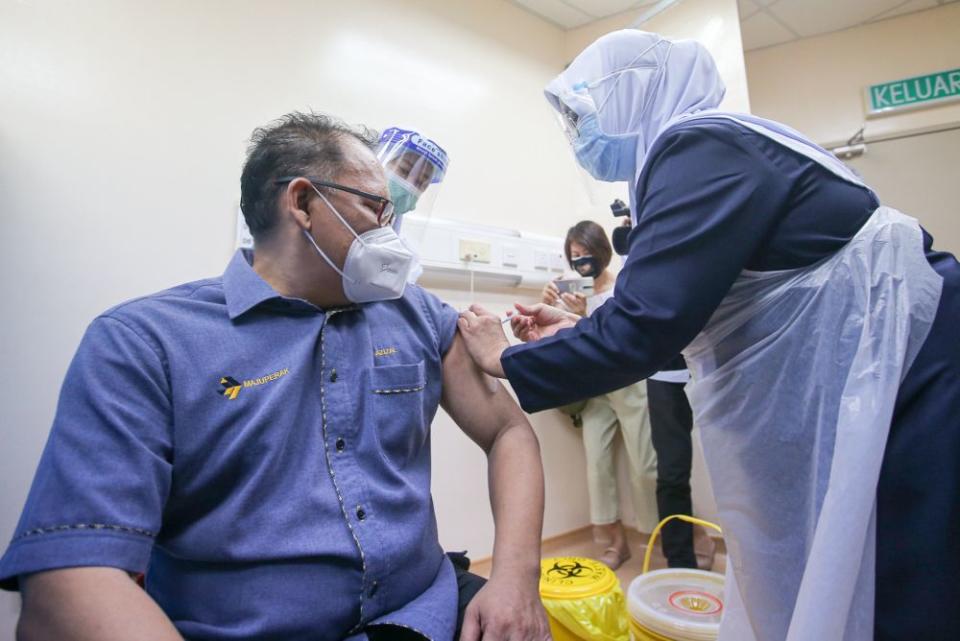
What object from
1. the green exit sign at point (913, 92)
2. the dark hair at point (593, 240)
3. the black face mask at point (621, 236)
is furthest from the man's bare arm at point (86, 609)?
the green exit sign at point (913, 92)

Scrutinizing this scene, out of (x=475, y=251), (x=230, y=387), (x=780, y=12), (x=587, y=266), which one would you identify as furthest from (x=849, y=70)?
(x=230, y=387)

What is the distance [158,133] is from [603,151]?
1418mm

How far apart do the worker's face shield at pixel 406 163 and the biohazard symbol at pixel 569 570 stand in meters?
1.18

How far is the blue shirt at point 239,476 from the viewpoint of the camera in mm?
655

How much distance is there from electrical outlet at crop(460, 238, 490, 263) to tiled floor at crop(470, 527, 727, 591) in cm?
132

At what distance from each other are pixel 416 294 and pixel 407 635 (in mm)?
650

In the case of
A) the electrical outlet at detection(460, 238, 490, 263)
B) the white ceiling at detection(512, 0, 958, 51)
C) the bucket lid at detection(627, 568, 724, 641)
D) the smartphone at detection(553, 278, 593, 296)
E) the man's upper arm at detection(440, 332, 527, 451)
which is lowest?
the bucket lid at detection(627, 568, 724, 641)

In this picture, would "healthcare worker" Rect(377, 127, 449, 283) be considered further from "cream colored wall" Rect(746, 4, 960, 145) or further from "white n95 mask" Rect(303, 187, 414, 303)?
"cream colored wall" Rect(746, 4, 960, 145)

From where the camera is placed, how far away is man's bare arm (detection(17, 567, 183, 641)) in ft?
1.95

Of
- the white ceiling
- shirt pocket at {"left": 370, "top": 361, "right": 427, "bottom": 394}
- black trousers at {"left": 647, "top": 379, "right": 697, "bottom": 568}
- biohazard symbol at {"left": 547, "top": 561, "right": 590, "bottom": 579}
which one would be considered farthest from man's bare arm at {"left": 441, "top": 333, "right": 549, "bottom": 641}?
the white ceiling

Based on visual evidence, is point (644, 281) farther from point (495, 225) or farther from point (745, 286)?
point (495, 225)

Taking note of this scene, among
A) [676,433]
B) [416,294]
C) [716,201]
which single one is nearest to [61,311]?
[416,294]

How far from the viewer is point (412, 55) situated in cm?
233

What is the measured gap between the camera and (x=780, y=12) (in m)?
2.94
